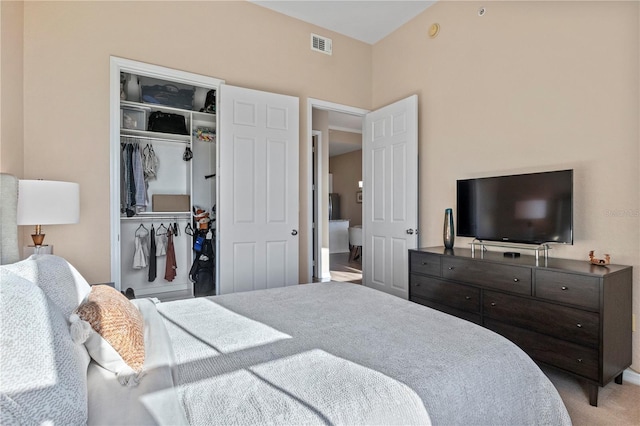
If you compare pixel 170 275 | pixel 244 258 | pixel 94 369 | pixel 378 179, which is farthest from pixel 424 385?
pixel 170 275

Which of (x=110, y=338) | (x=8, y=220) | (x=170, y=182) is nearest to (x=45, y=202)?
(x=8, y=220)

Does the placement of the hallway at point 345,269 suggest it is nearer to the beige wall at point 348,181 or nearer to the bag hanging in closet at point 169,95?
the beige wall at point 348,181

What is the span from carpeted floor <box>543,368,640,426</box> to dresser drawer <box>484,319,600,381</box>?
6.6 inches

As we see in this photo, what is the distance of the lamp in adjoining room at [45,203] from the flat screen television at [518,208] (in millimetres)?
3116

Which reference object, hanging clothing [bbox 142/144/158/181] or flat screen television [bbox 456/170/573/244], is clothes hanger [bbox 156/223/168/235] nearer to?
hanging clothing [bbox 142/144/158/181]

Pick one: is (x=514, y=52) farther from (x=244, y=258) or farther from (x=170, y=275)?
(x=170, y=275)

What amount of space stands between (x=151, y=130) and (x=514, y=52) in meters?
3.80

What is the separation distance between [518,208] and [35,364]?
2.97 meters

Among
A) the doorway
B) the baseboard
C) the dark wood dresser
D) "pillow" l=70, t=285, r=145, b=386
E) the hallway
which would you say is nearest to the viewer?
"pillow" l=70, t=285, r=145, b=386

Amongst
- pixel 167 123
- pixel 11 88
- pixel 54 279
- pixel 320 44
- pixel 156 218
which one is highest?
pixel 320 44

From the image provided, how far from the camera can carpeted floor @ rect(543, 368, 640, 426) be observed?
6.01 feet

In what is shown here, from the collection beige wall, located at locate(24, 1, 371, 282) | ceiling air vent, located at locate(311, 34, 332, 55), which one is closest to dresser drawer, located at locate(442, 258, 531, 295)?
beige wall, located at locate(24, 1, 371, 282)

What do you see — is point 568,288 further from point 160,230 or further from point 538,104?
point 160,230

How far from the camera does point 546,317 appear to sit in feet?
7.16
